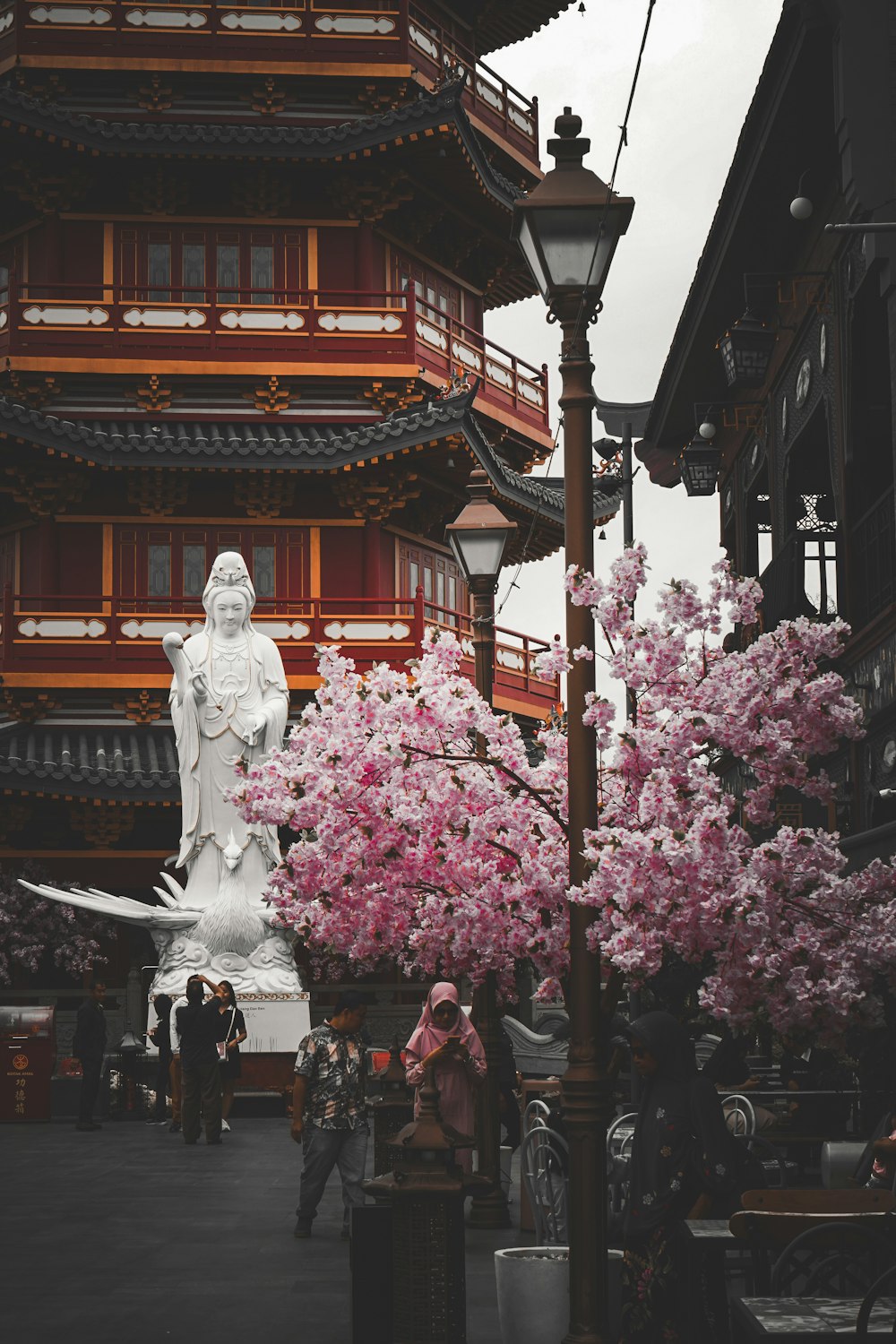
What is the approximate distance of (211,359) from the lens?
34.8 meters

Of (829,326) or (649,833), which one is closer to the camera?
(649,833)

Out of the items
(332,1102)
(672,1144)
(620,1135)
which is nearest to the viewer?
(672,1144)

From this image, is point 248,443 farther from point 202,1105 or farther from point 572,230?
point 572,230

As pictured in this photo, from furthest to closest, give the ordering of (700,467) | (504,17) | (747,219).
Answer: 1. (504,17)
2. (700,467)
3. (747,219)

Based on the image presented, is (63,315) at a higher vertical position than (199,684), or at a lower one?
higher

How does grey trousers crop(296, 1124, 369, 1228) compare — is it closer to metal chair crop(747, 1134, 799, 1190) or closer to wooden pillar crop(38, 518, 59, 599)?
metal chair crop(747, 1134, 799, 1190)

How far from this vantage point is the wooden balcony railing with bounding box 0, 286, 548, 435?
3478 centimetres

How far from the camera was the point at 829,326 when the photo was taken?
17.3 metres

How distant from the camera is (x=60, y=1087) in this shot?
2631cm

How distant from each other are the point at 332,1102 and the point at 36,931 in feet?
65.6

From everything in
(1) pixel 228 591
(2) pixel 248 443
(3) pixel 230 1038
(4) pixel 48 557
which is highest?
(2) pixel 248 443

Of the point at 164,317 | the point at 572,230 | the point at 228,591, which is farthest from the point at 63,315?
the point at 572,230

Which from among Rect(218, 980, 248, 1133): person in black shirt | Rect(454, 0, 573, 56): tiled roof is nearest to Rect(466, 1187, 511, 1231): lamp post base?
Rect(218, 980, 248, 1133): person in black shirt

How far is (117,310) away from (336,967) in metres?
20.6
